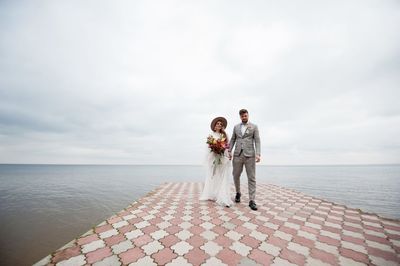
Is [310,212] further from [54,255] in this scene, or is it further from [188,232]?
[54,255]

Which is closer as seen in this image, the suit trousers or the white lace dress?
the suit trousers

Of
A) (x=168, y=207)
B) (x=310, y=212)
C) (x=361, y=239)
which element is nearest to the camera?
(x=361, y=239)

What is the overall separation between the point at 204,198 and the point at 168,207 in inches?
53.8

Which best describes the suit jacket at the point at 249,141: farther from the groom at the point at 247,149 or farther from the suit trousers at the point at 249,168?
the suit trousers at the point at 249,168

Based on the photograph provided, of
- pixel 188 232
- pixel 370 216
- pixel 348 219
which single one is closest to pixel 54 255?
pixel 188 232

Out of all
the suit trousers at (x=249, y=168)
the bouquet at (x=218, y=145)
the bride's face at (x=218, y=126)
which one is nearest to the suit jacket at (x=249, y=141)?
the suit trousers at (x=249, y=168)

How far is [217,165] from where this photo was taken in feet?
18.9

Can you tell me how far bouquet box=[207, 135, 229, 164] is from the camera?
535 centimetres

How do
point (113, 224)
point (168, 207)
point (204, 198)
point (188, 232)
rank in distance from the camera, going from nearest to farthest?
point (188, 232) < point (113, 224) < point (168, 207) < point (204, 198)

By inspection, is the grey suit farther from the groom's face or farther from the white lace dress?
the white lace dress

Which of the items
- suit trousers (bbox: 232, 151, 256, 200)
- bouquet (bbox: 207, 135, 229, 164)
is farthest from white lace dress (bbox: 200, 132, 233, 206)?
suit trousers (bbox: 232, 151, 256, 200)

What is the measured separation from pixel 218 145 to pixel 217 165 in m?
0.80

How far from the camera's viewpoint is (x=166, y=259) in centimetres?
238

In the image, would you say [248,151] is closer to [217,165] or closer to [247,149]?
[247,149]
